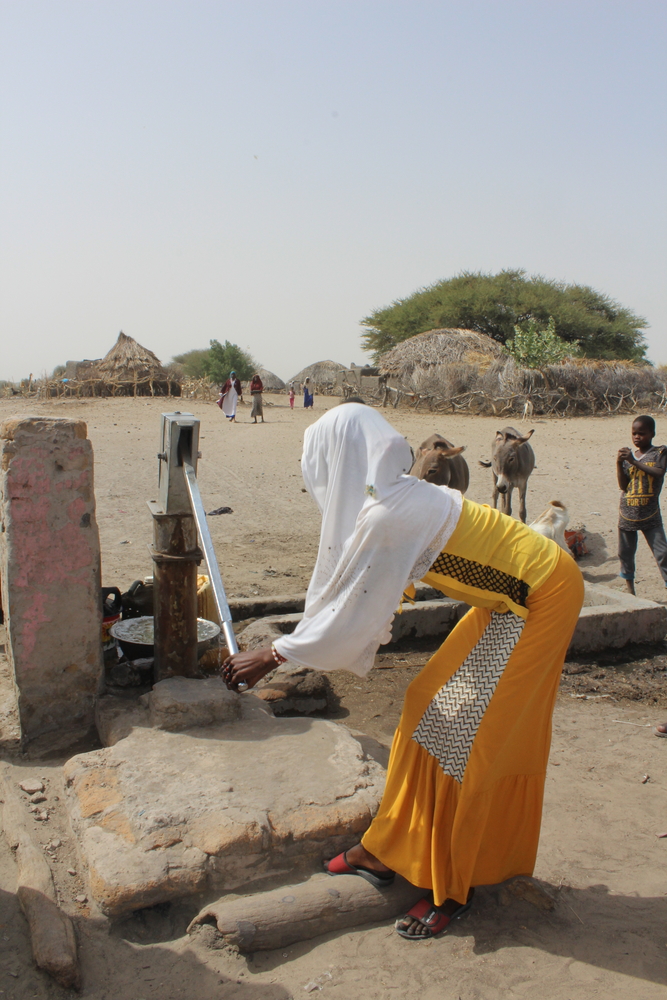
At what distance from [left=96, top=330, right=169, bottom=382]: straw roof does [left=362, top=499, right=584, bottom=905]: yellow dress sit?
22382 millimetres

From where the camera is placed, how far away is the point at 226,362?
118ft

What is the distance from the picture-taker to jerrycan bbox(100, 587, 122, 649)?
3932 mm

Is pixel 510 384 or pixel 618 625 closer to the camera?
pixel 618 625

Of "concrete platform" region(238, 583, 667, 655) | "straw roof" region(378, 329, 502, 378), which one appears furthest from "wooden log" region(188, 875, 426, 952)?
"straw roof" region(378, 329, 502, 378)

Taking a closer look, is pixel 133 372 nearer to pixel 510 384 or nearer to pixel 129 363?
pixel 129 363

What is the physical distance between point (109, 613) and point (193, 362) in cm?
4873

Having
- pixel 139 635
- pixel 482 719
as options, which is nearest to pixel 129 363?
pixel 139 635

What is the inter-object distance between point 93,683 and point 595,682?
3304 millimetres

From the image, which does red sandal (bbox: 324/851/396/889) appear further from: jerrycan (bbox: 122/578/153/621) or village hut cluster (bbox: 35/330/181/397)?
village hut cluster (bbox: 35/330/181/397)

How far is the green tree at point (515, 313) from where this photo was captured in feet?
105

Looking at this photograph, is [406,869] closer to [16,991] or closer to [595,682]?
[16,991]

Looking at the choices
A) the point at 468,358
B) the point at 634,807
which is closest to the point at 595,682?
the point at 634,807

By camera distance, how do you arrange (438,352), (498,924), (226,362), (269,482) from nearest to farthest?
(498,924) < (269,482) < (438,352) < (226,362)

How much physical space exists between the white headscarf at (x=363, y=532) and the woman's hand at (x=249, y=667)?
0.32 feet
